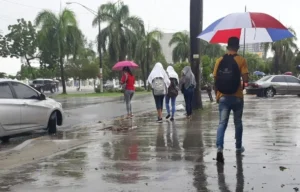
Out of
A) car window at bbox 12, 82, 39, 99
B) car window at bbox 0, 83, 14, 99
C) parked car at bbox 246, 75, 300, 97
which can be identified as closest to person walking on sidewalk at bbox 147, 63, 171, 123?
car window at bbox 12, 82, 39, 99

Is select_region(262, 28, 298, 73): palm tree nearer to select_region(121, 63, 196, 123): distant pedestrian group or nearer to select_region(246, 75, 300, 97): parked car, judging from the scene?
select_region(246, 75, 300, 97): parked car

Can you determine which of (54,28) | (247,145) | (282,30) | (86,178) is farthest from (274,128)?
(54,28)

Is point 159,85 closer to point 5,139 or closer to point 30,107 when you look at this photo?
point 30,107

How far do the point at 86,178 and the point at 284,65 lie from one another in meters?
63.8

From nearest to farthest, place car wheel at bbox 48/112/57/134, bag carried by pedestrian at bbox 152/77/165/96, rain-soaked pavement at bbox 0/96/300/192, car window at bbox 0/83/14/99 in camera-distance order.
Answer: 1. rain-soaked pavement at bbox 0/96/300/192
2. car window at bbox 0/83/14/99
3. car wheel at bbox 48/112/57/134
4. bag carried by pedestrian at bbox 152/77/165/96

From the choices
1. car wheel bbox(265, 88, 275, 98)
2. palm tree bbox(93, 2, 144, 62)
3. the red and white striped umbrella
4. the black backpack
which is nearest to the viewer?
the black backpack

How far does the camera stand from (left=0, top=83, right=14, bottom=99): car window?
10922 mm

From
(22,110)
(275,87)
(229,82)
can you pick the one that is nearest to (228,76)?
(229,82)

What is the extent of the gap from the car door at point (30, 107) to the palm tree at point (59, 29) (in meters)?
38.3

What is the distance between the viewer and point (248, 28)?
8.47 metres

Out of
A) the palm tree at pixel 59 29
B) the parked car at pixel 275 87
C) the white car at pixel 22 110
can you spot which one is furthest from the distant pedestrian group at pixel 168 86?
the palm tree at pixel 59 29

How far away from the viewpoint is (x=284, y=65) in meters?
67.2

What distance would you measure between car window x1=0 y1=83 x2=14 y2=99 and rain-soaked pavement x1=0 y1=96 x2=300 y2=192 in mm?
1247

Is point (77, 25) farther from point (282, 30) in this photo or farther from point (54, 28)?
point (282, 30)
